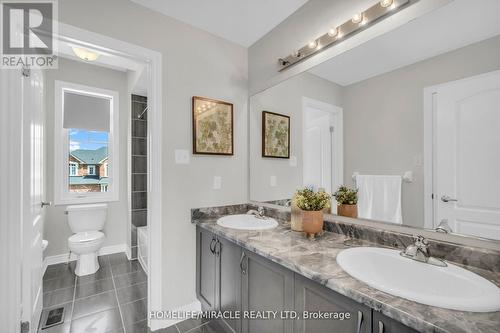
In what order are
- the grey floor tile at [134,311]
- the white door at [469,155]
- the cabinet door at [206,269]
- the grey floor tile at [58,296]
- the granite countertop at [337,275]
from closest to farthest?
the granite countertop at [337,275] < the white door at [469,155] < the cabinet door at [206,269] < the grey floor tile at [134,311] < the grey floor tile at [58,296]

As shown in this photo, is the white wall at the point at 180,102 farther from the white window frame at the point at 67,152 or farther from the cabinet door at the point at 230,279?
the white window frame at the point at 67,152

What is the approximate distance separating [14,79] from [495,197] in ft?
8.56

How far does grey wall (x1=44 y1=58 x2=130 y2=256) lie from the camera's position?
2848 mm

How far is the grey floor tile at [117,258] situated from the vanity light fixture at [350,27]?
318 cm

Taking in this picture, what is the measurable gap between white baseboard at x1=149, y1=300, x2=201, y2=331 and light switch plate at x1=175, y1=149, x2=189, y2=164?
122cm

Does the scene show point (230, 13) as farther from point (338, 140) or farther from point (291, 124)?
point (338, 140)

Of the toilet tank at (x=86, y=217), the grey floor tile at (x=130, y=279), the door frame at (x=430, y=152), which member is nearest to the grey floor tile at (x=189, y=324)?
the grey floor tile at (x=130, y=279)

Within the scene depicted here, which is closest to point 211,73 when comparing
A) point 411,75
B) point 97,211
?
point 411,75

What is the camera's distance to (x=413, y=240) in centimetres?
114

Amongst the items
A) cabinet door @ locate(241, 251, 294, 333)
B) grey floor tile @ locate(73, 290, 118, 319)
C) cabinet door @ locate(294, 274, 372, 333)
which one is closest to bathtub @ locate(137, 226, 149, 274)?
grey floor tile @ locate(73, 290, 118, 319)

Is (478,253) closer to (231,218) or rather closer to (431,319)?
(431,319)

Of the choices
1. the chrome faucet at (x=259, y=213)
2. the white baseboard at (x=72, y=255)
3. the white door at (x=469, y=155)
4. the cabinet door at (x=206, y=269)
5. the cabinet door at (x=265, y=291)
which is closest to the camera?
the white door at (x=469, y=155)

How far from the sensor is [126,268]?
279 cm

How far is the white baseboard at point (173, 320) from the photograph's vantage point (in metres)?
1.73
